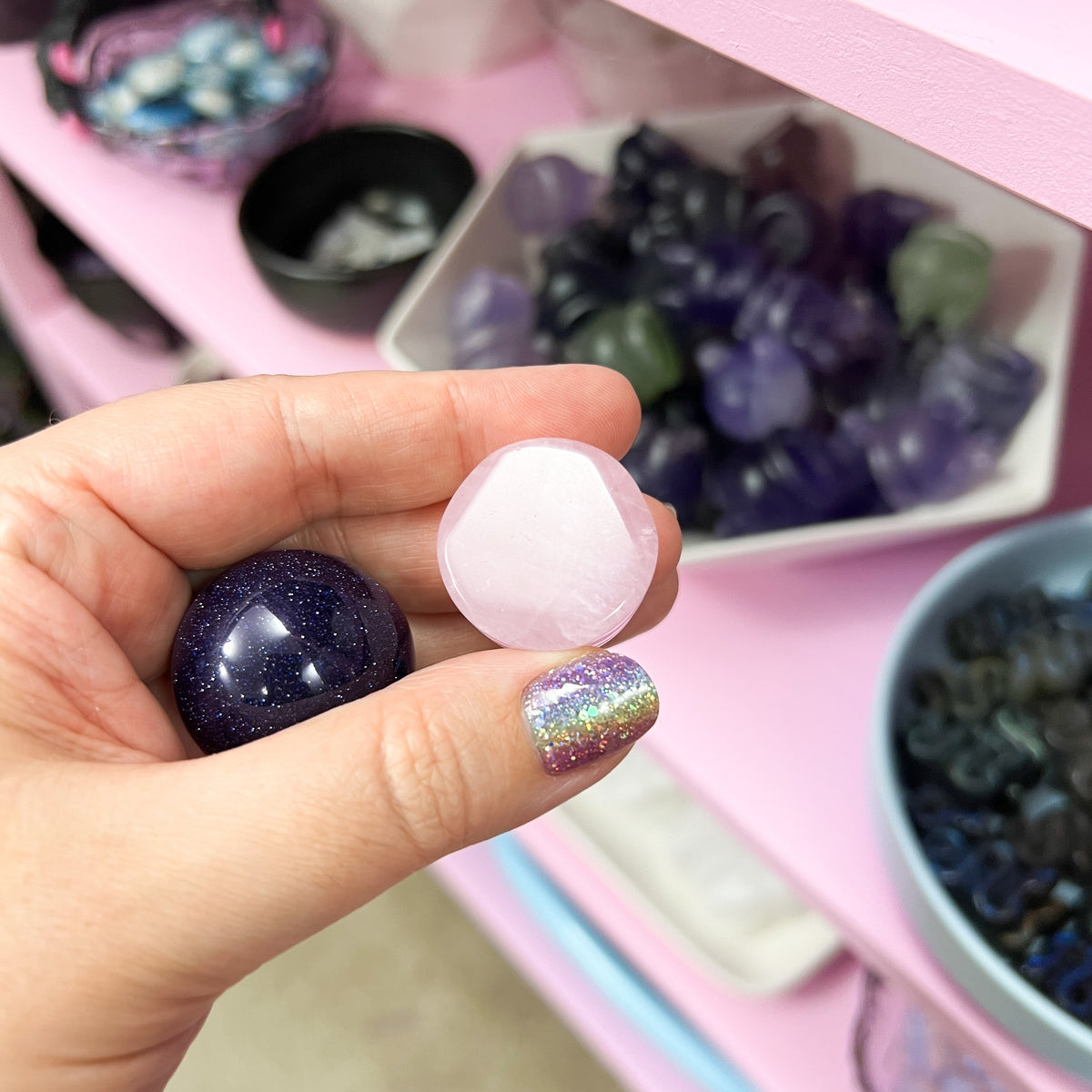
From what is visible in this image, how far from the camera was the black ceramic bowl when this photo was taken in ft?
2.02

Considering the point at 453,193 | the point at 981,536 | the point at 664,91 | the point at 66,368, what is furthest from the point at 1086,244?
the point at 66,368

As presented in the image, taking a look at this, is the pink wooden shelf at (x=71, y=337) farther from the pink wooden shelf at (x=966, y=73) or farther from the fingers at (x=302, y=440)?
the pink wooden shelf at (x=966, y=73)

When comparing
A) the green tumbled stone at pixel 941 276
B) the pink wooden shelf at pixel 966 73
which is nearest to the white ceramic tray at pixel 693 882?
the green tumbled stone at pixel 941 276

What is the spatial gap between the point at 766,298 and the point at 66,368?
2.42 feet

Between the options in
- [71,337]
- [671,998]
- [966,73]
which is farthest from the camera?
[71,337]

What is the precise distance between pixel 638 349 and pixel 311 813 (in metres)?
0.31

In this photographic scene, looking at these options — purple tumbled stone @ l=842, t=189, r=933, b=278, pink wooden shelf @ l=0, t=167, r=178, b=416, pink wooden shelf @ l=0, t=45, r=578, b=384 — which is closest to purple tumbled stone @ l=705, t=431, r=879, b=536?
purple tumbled stone @ l=842, t=189, r=933, b=278

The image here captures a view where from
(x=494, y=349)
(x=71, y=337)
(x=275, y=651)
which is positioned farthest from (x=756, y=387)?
(x=71, y=337)

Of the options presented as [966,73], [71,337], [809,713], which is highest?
[966,73]

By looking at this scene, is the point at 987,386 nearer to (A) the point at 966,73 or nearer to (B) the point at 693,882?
(A) the point at 966,73

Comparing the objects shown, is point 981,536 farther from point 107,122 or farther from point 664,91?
point 107,122

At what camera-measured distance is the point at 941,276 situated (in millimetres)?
492

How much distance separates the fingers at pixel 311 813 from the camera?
0.89 ft

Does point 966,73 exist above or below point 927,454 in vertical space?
above
